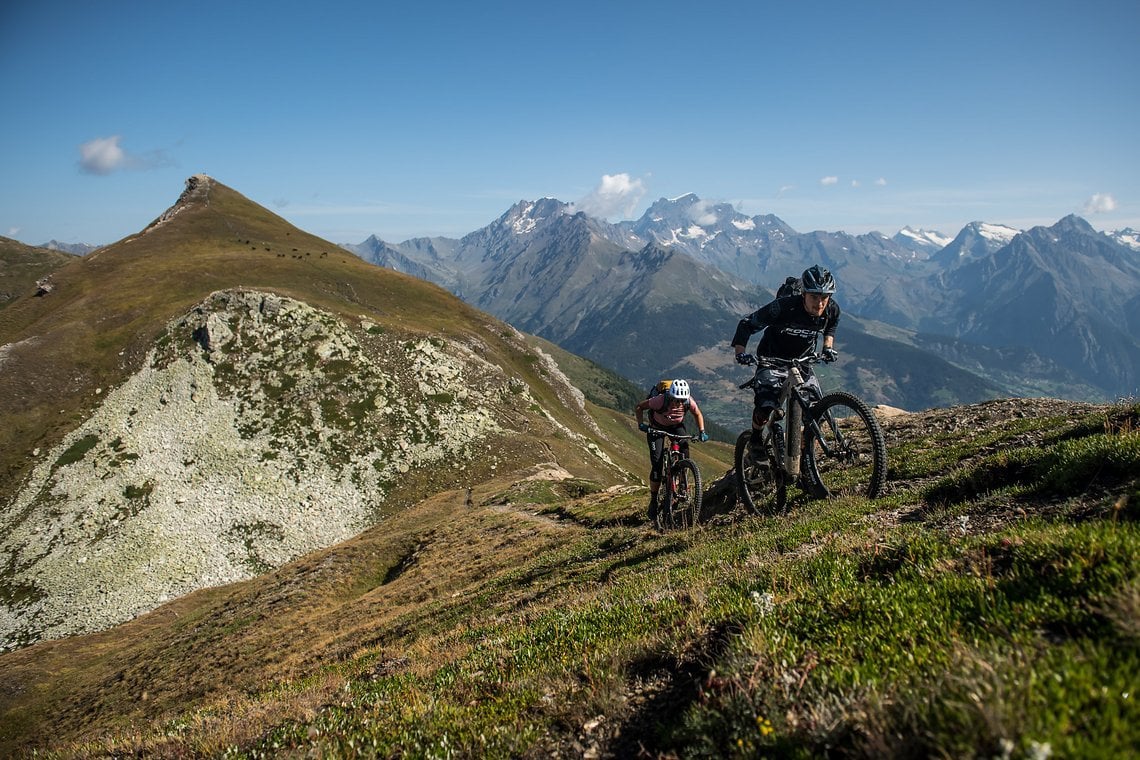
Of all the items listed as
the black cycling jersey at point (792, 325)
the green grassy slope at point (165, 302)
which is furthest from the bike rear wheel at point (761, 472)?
the green grassy slope at point (165, 302)

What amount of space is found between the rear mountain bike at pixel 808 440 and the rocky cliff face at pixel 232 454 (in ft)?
183

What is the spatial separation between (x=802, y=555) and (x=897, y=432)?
15.3 m

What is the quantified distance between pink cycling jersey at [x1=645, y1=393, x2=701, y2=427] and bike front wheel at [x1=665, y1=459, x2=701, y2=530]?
4.56 ft

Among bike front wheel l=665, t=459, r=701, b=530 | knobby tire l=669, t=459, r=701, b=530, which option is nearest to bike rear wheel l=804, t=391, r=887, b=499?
knobby tire l=669, t=459, r=701, b=530

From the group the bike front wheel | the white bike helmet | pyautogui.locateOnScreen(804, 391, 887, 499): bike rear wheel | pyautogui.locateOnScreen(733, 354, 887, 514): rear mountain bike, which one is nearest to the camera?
pyautogui.locateOnScreen(804, 391, 887, 499): bike rear wheel

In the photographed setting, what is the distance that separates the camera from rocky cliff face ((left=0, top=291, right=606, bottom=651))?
5156cm

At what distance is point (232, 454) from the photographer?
63.8 meters

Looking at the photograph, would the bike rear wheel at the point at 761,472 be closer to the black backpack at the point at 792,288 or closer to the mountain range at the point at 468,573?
the mountain range at the point at 468,573

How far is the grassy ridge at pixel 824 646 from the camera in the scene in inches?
125

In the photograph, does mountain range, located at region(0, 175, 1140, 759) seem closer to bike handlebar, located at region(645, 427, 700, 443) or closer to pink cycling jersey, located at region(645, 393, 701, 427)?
bike handlebar, located at region(645, 427, 700, 443)

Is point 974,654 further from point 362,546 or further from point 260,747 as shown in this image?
point 362,546

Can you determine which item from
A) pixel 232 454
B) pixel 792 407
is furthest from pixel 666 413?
pixel 232 454

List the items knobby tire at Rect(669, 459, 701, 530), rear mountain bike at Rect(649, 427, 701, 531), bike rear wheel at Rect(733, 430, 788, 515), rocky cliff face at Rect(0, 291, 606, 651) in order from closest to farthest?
bike rear wheel at Rect(733, 430, 788, 515)
knobby tire at Rect(669, 459, 701, 530)
rear mountain bike at Rect(649, 427, 701, 531)
rocky cliff face at Rect(0, 291, 606, 651)

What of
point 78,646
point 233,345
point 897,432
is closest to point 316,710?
point 897,432
